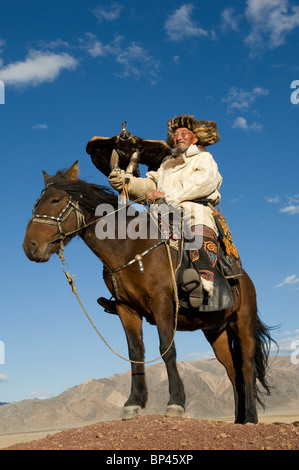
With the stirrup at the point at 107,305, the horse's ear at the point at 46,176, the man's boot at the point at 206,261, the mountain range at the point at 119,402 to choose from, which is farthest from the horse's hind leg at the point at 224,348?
the mountain range at the point at 119,402

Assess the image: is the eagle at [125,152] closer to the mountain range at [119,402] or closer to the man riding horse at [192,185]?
the man riding horse at [192,185]

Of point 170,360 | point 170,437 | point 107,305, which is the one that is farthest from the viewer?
point 107,305

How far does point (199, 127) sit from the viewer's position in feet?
26.8

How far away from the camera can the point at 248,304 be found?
8219 millimetres

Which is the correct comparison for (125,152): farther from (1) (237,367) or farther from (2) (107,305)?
(1) (237,367)

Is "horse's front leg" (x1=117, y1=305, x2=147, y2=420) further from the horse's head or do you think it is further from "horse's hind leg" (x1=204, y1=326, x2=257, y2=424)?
"horse's hind leg" (x1=204, y1=326, x2=257, y2=424)

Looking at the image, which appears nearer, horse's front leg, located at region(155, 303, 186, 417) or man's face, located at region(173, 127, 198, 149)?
horse's front leg, located at region(155, 303, 186, 417)

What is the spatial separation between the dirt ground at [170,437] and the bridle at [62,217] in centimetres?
247

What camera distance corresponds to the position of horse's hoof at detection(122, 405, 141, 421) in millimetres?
6435

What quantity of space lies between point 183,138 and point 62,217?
8.35 feet

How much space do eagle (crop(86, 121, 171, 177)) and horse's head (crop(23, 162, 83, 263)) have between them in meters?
1.23

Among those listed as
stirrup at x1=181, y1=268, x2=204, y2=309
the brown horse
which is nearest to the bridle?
the brown horse

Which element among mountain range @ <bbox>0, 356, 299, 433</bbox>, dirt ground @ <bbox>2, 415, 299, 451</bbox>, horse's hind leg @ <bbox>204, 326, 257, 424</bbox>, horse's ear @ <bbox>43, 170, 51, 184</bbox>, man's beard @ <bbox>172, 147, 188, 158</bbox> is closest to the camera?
dirt ground @ <bbox>2, 415, 299, 451</bbox>

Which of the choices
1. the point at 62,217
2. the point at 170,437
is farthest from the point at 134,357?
the point at 62,217
